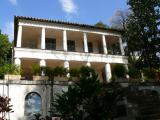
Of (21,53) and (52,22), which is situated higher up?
(52,22)

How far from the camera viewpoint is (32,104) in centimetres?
1750

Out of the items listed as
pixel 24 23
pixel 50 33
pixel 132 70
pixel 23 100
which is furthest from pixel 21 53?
pixel 132 70

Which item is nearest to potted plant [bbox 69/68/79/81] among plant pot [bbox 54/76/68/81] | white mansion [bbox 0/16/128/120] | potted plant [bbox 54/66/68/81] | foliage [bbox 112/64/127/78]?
potted plant [bbox 54/66/68/81]

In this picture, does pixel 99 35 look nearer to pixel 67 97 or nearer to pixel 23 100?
pixel 23 100

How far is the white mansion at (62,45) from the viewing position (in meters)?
24.9

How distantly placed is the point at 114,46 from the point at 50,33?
7846 millimetres

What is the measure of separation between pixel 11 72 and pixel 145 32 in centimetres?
1290

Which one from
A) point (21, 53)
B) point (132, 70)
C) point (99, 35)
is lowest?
point (132, 70)

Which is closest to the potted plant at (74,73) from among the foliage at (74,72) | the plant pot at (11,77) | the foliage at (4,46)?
the foliage at (74,72)

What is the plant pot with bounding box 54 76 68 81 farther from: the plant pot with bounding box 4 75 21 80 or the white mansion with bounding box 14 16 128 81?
the white mansion with bounding box 14 16 128 81

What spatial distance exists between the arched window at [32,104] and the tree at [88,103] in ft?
16.6

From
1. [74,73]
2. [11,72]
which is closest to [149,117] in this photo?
[74,73]

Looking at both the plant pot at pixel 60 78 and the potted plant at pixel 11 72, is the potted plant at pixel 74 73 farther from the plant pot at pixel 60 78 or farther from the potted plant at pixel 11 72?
the potted plant at pixel 11 72

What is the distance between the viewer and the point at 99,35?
29.5 meters
